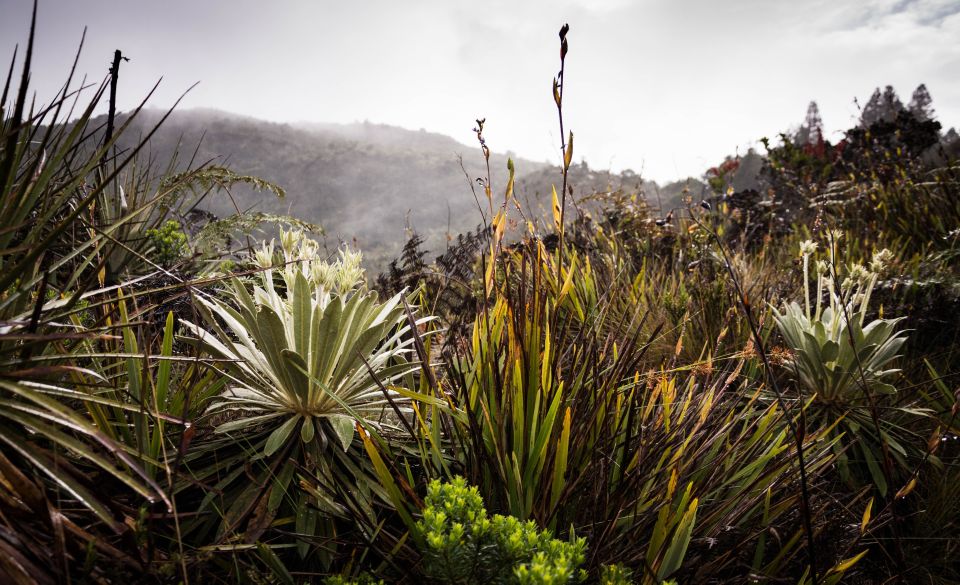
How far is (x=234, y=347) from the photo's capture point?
1772mm

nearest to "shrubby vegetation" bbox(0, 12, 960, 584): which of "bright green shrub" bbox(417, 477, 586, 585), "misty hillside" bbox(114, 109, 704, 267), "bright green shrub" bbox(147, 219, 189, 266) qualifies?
"bright green shrub" bbox(417, 477, 586, 585)

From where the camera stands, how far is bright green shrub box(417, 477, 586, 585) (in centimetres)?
95

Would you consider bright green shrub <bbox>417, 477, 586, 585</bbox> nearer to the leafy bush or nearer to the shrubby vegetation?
the shrubby vegetation

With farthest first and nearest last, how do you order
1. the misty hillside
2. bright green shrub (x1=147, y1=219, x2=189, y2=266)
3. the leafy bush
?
the misty hillside → bright green shrub (x1=147, y1=219, x2=189, y2=266) → the leafy bush

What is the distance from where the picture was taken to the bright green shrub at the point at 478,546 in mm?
955

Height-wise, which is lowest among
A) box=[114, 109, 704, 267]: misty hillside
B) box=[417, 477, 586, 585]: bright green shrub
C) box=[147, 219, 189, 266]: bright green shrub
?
box=[417, 477, 586, 585]: bright green shrub

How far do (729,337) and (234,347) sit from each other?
118 inches

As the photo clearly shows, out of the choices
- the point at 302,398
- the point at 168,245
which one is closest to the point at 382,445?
the point at 302,398

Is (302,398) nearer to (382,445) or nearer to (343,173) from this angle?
(382,445)

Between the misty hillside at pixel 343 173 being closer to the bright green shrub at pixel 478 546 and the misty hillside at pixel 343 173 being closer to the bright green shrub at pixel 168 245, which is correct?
the bright green shrub at pixel 168 245

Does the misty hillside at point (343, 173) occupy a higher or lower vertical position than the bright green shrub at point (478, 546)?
higher

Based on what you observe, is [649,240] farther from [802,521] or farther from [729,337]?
[802,521]

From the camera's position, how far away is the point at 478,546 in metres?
1.04

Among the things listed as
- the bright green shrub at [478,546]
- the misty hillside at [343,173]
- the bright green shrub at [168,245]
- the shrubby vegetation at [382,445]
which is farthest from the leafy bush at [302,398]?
the misty hillside at [343,173]
